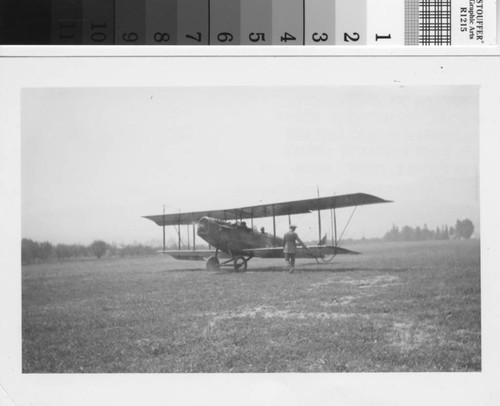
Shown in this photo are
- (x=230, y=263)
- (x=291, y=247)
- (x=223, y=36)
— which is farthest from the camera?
(x=230, y=263)

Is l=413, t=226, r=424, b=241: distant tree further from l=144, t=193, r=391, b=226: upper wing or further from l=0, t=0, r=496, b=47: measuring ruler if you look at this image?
l=0, t=0, r=496, b=47: measuring ruler

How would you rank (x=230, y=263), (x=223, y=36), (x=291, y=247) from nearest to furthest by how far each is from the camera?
1. (x=223, y=36)
2. (x=291, y=247)
3. (x=230, y=263)

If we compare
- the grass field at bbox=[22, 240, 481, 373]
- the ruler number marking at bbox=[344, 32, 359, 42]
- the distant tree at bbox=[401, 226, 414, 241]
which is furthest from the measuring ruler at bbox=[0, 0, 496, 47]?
the grass field at bbox=[22, 240, 481, 373]

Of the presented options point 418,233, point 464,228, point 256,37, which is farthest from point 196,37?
point 464,228

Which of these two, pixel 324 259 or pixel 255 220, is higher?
pixel 255 220

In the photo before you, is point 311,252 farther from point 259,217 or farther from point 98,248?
point 98,248

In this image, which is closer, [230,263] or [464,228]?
[464,228]
